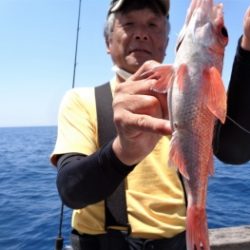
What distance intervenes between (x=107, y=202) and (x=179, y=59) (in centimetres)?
120

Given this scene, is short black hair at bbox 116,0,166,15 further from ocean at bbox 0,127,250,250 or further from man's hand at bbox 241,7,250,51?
ocean at bbox 0,127,250,250

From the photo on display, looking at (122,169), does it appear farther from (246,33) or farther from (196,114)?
(246,33)

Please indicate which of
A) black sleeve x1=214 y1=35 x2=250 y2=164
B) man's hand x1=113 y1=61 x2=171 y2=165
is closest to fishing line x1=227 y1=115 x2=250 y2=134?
black sleeve x1=214 y1=35 x2=250 y2=164

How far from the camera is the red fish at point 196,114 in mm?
1642

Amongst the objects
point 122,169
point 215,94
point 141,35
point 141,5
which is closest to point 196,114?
point 215,94

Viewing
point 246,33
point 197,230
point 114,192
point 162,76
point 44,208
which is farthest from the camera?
point 44,208

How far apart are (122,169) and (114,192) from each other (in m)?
0.53

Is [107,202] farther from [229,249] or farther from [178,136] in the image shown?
[229,249]

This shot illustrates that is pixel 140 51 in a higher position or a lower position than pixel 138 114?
higher

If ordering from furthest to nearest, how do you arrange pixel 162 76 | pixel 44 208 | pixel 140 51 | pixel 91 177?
pixel 44 208 < pixel 140 51 < pixel 91 177 < pixel 162 76

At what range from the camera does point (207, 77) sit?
169 centimetres

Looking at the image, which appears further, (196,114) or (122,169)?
(122,169)

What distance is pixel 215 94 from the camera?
5.37 feet

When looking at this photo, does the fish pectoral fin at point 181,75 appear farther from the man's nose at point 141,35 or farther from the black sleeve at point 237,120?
the man's nose at point 141,35
